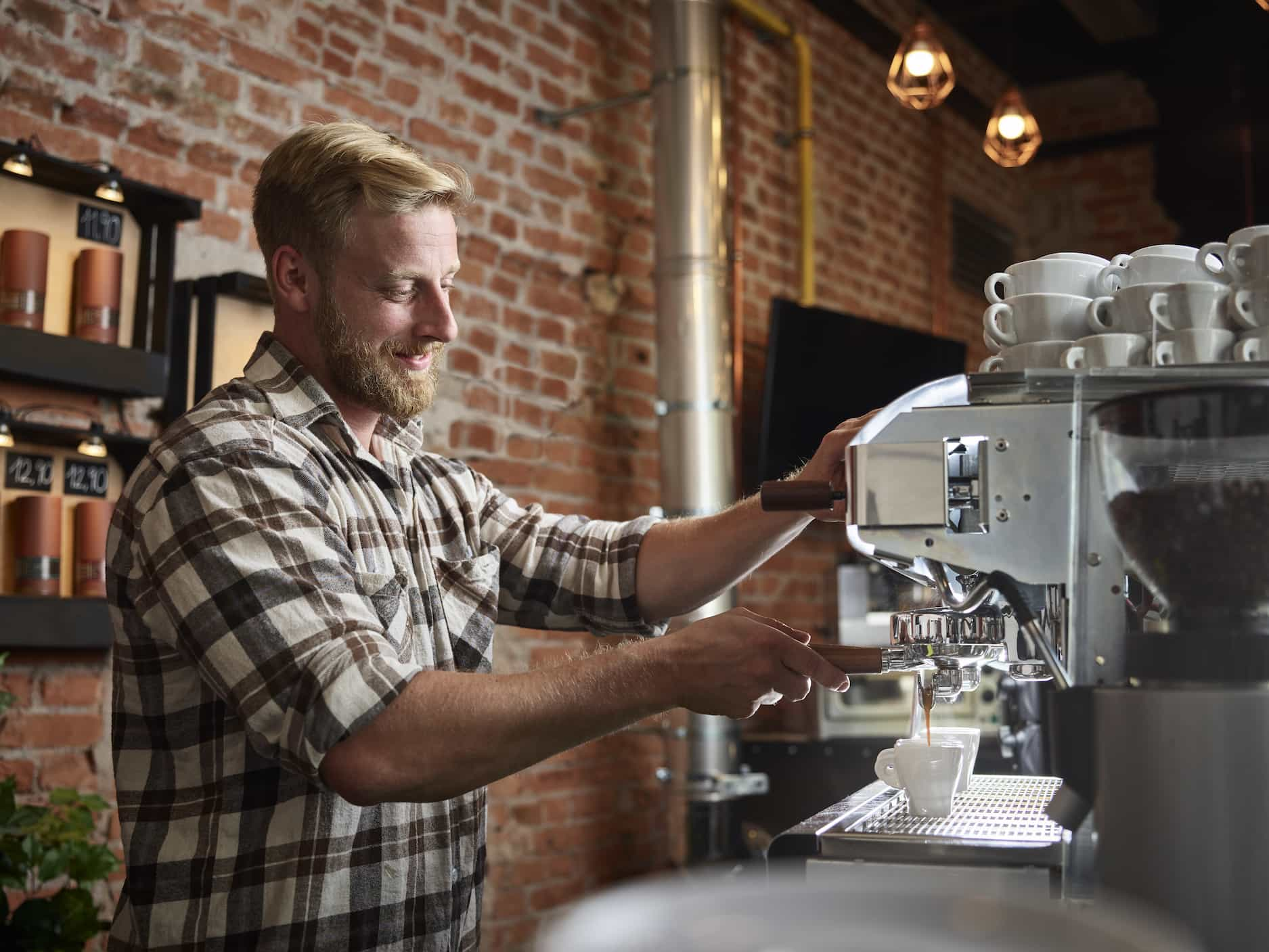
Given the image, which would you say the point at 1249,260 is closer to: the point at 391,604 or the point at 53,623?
the point at 391,604

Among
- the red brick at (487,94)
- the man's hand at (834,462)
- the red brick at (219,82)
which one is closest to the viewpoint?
the man's hand at (834,462)

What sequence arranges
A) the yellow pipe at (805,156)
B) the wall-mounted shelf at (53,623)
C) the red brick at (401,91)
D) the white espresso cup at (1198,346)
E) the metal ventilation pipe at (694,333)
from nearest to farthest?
the white espresso cup at (1198,346) → the wall-mounted shelf at (53,623) → the red brick at (401,91) → the metal ventilation pipe at (694,333) → the yellow pipe at (805,156)

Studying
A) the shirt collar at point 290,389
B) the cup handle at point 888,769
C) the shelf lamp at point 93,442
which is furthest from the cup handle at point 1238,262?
the shelf lamp at point 93,442

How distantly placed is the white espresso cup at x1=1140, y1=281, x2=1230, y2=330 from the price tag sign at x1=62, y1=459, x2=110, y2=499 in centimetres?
172

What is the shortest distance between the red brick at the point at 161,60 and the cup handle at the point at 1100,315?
182 centimetres

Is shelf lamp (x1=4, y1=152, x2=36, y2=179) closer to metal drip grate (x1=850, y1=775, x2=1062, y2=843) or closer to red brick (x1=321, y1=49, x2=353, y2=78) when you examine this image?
red brick (x1=321, y1=49, x2=353, y2=78)

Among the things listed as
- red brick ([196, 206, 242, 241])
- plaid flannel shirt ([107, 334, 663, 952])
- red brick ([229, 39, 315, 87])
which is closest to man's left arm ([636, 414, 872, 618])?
plaid flannel shirt ([107, 334, 663, 952])

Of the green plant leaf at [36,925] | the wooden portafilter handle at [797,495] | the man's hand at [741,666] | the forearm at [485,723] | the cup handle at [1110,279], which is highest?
the cup handle at [1110,279]

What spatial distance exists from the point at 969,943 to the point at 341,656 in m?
0.70

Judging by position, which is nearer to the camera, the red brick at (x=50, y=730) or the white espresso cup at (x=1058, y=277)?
the white espresso cup at (x=1058, y=277)

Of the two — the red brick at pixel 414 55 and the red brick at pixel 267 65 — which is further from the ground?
the red brick at pixel 414 55

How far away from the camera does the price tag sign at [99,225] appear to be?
7.23 feet

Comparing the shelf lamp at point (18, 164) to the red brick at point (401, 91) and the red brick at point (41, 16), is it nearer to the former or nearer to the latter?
the red brick at point (41, 16)

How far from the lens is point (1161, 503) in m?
0.95
